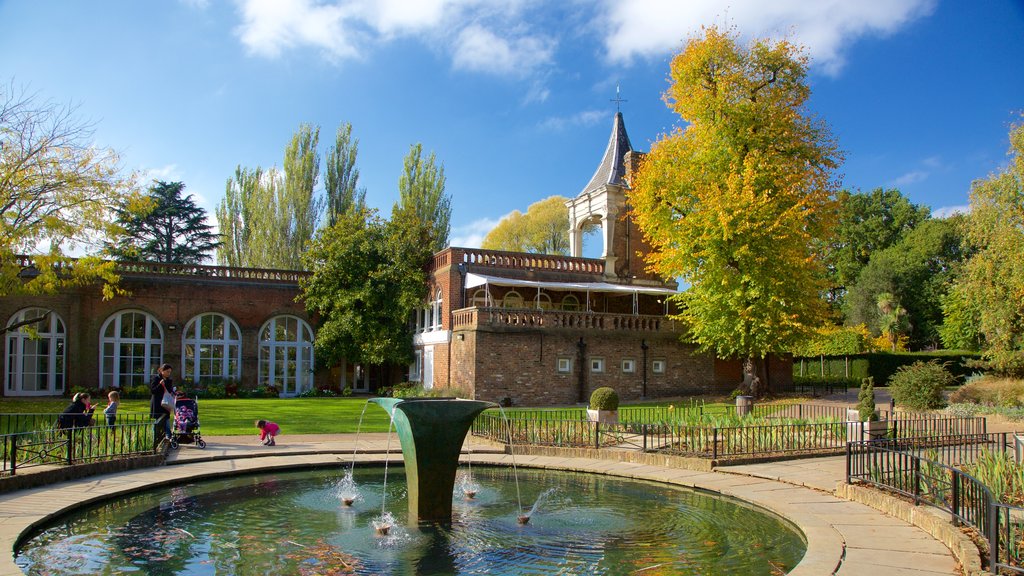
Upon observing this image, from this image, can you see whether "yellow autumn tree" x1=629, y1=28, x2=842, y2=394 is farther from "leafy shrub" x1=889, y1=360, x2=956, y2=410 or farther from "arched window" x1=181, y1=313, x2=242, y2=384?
"arched window" x1=181, y1=313, x2=242, y2=384

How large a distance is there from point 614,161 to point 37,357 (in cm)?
2693

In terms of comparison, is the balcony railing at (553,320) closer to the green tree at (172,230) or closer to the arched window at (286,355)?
the arched window at (286,355)

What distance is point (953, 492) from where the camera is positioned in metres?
7.46

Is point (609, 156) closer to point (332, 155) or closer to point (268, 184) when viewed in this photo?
point (332, 155)

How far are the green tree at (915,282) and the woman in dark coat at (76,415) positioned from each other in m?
47.4

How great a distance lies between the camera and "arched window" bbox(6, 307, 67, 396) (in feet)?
99.6

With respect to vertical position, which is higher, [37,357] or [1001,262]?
[1001,262]

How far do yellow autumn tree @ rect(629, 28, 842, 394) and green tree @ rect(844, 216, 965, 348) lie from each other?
942 inches

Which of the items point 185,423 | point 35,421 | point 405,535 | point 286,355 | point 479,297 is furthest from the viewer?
point 286,355

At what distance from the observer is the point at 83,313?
31.3 metres

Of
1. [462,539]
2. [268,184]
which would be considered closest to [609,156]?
[268,184]

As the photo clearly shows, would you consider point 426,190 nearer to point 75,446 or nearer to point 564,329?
point 564,329

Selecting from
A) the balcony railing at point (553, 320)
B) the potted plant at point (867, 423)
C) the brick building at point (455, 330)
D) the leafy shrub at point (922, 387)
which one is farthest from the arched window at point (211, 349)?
the potted plant at point (867, 423)

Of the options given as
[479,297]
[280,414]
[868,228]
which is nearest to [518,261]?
[479,297]
